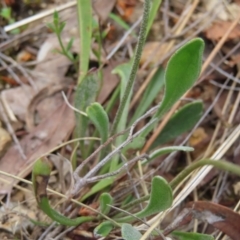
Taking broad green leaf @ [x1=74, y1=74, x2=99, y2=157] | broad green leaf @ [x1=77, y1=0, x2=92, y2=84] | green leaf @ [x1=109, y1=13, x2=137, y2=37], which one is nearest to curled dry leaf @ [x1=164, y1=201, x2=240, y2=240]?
broad green leaf @ [x1=74, y1=74, x2=99, y2=157]

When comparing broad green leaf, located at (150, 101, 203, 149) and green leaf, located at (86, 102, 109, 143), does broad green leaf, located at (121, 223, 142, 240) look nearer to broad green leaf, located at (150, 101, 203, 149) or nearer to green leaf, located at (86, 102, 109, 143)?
green leaf, located at (86, 102, 109, 143)

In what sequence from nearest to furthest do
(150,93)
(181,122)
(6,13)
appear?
(181,122), (150,93), (6,13)

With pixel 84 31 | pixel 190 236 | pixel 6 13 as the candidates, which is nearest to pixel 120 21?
pixel 84 31

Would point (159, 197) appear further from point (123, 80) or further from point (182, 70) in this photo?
point (123, 80)

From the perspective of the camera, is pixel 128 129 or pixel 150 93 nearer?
pixel 128 129

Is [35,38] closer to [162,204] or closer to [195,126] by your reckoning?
[195,126]
